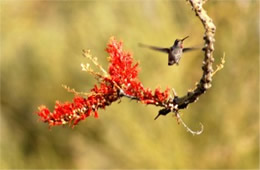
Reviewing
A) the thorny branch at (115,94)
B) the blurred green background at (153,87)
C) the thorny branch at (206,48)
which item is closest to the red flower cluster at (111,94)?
the thorny branch at (115,94)

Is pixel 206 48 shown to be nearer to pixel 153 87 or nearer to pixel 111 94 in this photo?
pixel 111 94

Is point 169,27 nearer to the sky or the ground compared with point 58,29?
nearer to the ground

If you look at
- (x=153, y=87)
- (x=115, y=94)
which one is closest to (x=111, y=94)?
(x=115, y=94)

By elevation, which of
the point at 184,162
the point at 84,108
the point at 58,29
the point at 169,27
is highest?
the point at 58,29

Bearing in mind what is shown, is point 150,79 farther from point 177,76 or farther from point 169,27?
point 169,27

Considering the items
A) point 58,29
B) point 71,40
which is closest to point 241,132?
point 71,40

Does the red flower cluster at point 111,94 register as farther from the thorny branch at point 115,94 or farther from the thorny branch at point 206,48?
the thorny branch at point 206,48
